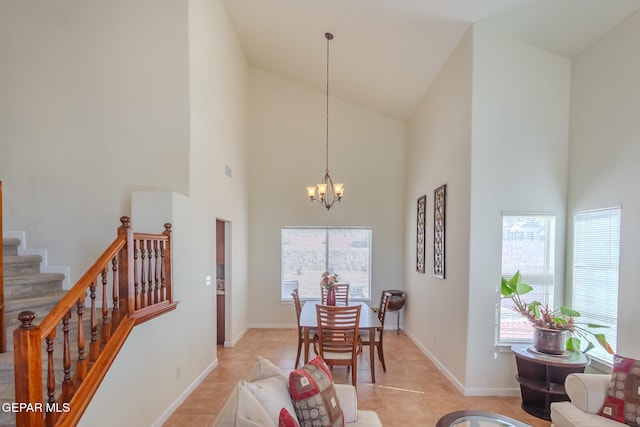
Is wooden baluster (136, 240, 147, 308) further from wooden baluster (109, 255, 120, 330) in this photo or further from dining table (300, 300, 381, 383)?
dining table (300, 300, 381, 383)

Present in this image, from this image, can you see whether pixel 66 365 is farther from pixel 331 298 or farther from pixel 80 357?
pixel 331 298

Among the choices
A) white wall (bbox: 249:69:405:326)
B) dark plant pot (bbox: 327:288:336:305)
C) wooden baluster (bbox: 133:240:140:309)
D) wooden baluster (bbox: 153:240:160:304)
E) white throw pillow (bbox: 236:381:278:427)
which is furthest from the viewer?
white wall (bbox: 249:69:405:326)

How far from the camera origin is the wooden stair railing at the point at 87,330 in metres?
1.61

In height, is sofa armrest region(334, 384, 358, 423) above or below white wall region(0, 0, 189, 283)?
below

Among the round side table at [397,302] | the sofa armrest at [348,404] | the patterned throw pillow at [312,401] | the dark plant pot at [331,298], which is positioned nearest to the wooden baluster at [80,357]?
the patterned throw pillow at [312,401]

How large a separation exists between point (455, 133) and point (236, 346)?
175 inches

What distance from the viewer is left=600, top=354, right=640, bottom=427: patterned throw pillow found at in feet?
7.34

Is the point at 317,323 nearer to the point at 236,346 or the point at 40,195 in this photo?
the point at 236,346

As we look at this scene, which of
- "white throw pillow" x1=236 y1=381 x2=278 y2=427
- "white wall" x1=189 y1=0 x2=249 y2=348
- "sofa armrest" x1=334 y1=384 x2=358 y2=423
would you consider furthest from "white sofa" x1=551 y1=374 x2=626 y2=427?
"white wall" x1=189 y1=0 x2=249 y2=348

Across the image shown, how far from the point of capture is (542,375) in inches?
124

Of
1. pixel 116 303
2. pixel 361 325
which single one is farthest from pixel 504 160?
pixel 116 303

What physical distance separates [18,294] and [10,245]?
2.24 ft

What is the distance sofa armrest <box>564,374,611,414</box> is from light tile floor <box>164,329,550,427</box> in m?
0.68

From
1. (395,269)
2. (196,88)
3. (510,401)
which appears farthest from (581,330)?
(196,88)
